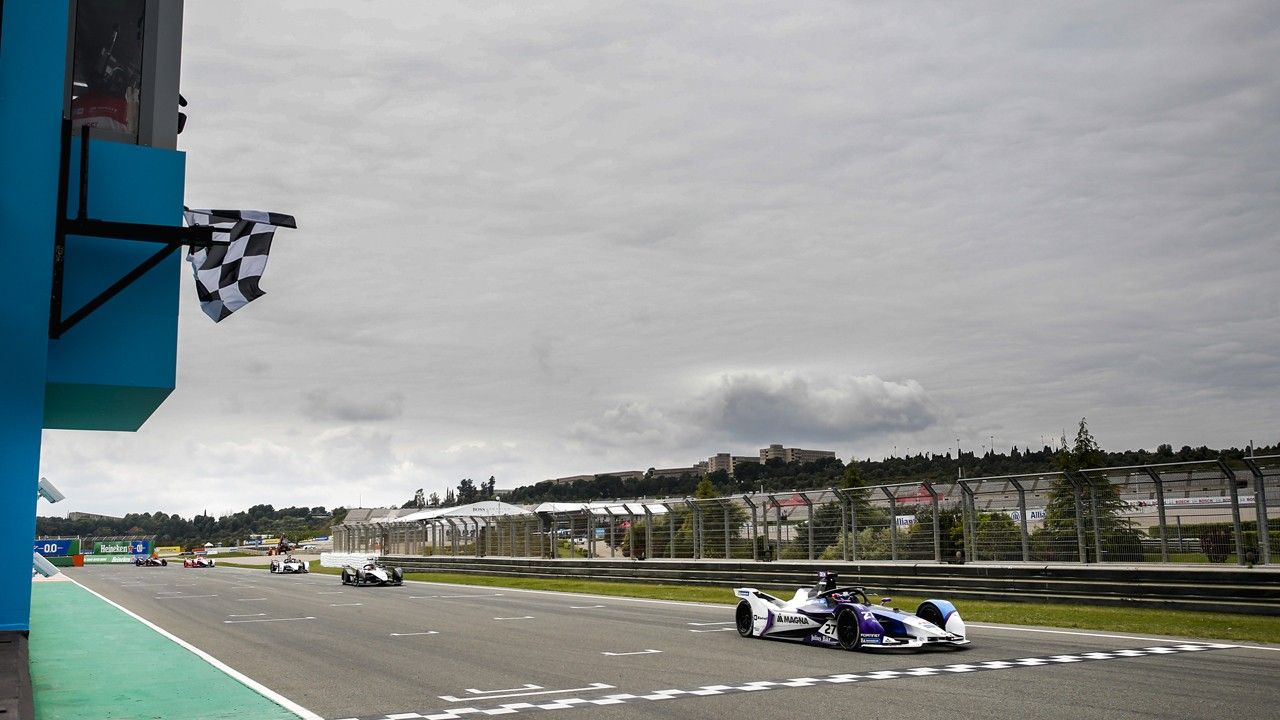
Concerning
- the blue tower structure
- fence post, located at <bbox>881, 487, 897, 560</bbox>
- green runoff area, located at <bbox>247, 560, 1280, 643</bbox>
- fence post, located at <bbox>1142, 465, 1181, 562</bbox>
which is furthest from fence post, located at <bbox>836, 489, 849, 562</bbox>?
the blue tower structure

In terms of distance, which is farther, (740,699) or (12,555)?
(740,699)

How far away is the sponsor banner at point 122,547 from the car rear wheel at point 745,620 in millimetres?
83685

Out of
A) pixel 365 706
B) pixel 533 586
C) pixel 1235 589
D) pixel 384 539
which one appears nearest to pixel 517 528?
pixel 533 586

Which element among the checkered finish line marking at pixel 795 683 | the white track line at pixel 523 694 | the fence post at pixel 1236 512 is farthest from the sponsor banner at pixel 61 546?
the checkered finish line marking at pixel 795 683

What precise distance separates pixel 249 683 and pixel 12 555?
11.8 feet

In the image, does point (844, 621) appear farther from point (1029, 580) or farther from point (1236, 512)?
point (1236, 512)

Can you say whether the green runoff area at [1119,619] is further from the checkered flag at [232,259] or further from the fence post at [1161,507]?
the checkered flag at [232,259]

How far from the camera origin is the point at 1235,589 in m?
15.6

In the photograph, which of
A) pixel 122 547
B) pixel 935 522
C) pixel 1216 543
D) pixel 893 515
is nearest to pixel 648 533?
pixel 893 515

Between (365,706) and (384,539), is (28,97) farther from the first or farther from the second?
(384,539)

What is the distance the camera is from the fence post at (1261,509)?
52.9 ft

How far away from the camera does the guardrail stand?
15.6 metres

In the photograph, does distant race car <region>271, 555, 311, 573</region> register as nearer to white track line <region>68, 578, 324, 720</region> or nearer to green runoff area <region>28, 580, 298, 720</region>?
green runoff area <region>28, 580, 298, 720</region>

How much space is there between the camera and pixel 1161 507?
1747 centimetres
